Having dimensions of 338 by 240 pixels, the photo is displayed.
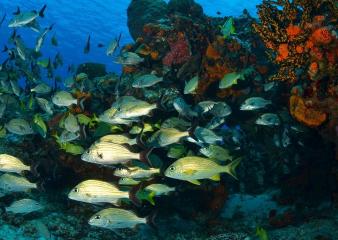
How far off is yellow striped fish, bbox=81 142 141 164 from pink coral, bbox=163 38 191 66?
20.1ft

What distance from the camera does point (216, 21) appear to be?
584 inches

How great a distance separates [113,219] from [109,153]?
0.97 meters

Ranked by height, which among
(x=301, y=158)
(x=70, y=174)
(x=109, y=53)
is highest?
(x=109, y=53)

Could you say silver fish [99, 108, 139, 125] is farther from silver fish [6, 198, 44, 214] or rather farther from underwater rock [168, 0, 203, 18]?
underwater rock [168, 0, 203, 18]

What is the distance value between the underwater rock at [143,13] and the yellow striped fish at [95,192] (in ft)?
44.9

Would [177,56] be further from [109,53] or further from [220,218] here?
[220,218]

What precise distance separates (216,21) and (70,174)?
985cm

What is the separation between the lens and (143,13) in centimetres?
1816

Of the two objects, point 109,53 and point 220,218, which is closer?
point 220,218

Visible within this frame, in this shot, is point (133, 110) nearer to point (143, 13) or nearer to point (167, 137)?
point (167, 137)

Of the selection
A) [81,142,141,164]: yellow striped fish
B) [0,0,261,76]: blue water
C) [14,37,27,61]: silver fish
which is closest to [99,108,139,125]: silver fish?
[81,142,141,164]: yellow striped fish

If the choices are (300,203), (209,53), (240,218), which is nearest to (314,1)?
(209,53)

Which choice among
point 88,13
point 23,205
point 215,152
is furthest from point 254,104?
point 88,13

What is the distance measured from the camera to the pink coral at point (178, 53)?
428 inches
